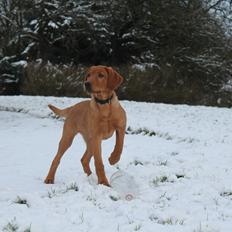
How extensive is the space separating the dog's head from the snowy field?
102 cm

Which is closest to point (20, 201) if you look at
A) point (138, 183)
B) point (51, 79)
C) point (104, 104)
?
point (104, 104)

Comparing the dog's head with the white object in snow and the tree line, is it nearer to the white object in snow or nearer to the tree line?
the white object in snow

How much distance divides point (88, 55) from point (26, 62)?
10.9 feet

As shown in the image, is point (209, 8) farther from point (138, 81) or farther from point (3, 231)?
point (3, 231)

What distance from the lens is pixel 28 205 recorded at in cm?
458

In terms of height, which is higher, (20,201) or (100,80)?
(100,80)

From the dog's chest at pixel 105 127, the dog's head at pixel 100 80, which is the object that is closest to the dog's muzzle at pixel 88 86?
the dog's head at pixel 100 80

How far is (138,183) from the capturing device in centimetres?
559

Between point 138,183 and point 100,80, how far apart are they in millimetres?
1268

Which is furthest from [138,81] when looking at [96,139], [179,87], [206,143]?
[96,139]

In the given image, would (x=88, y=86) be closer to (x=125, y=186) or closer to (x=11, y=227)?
(x=125, y=186)

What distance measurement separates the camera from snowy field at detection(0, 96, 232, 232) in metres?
4.18

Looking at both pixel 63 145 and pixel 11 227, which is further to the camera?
pixel 63 145

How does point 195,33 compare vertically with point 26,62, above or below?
above
